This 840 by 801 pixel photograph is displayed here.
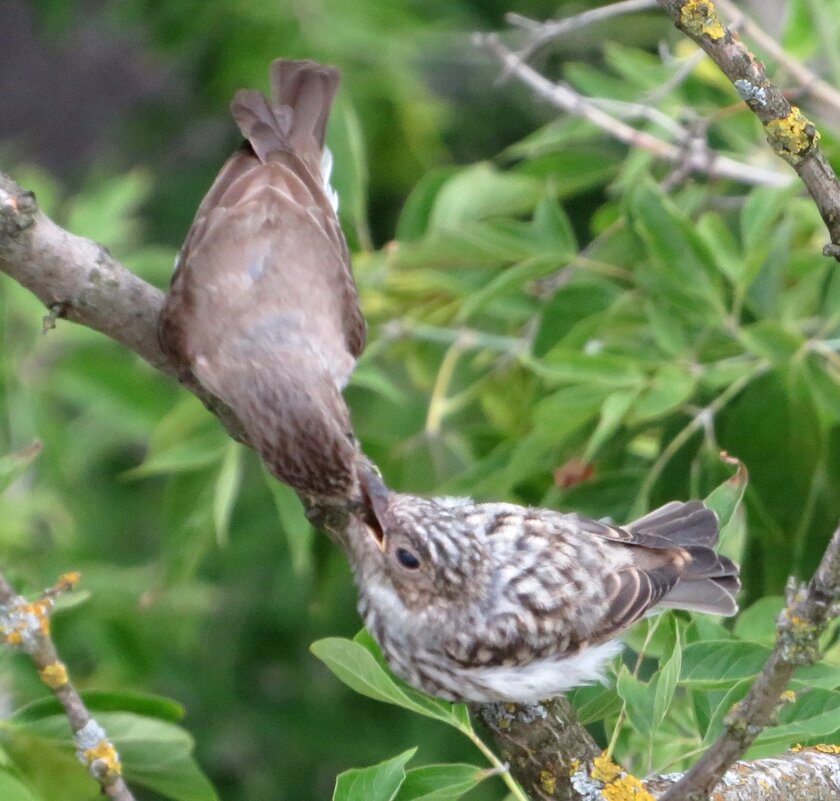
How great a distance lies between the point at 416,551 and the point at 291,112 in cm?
177

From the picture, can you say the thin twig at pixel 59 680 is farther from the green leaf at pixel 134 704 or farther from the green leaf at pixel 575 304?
the green leaf at pixel 575 304

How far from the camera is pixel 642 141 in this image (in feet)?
12.0

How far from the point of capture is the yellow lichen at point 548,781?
237cm

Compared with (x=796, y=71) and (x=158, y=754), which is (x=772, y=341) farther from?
(x=158, y=754)

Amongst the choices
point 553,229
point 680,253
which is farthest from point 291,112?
point 680,253

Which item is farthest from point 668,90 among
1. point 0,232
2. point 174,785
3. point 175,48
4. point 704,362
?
point 175,48

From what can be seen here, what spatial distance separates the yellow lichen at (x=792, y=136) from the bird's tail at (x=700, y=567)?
2.83 ft

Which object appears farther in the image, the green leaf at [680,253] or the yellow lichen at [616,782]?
the green leaf at [680,253]

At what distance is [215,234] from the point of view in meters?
3.51

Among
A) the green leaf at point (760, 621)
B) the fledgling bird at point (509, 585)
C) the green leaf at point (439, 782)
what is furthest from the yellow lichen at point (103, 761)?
the green leaf at point (760, 621)

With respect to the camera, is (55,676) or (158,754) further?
(158,754)

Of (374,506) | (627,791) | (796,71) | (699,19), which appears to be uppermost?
(699,19)

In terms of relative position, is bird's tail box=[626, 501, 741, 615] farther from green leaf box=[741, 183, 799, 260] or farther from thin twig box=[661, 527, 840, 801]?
thin twig box=[661, 527, 840, 801]

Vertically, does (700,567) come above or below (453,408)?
above
